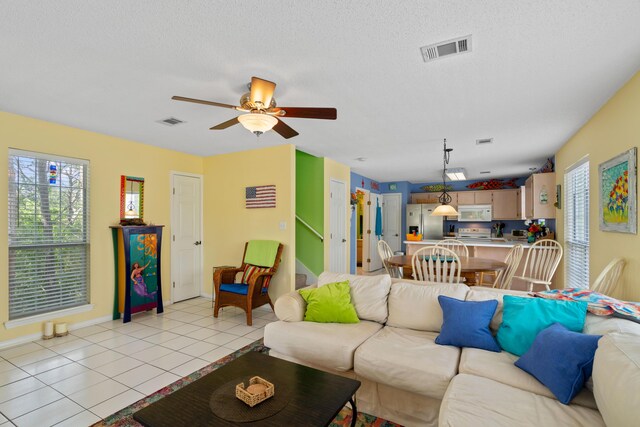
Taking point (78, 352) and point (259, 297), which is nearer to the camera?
point (78, 352)

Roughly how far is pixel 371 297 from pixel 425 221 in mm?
5693

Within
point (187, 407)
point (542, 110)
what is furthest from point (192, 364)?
point (542, 110)

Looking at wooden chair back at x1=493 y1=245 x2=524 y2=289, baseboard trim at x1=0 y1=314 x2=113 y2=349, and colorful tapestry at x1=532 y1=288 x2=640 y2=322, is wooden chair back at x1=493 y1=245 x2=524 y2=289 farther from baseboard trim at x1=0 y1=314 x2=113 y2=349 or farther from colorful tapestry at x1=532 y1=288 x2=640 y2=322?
baseboard trim at x1=0 y1=314 x2=113 y2=349

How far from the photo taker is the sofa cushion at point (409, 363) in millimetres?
1872

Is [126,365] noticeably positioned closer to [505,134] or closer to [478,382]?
[478,382]

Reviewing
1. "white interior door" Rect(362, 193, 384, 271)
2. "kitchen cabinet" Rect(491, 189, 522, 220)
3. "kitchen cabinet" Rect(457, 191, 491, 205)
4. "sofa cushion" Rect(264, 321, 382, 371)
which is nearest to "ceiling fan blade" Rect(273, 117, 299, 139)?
"sofa cushion" Rect(264, 321, 382, 371)

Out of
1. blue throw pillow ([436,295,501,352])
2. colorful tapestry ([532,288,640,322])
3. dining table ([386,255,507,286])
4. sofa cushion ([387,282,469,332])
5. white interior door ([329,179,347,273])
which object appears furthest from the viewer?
white interior door ([329,179,347,273])

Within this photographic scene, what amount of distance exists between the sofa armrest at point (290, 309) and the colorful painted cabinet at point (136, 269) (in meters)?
2.44

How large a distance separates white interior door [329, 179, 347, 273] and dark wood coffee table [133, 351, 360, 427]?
3445 mm

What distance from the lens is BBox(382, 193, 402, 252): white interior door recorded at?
8352mm

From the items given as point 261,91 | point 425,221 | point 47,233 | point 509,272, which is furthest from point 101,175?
point 425,221

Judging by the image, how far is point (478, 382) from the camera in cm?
171

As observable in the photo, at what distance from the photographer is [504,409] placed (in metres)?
1.46

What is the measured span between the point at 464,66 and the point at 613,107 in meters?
1.58
